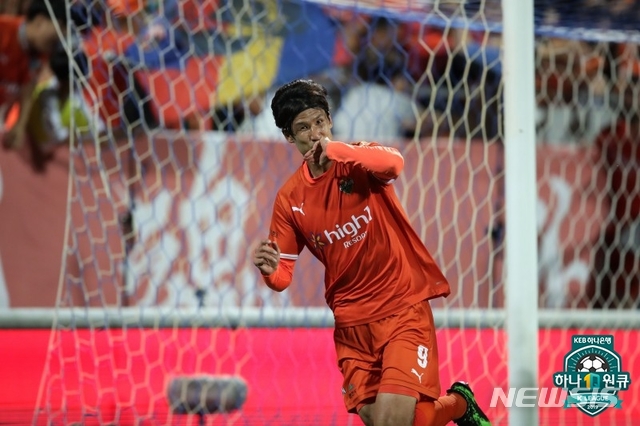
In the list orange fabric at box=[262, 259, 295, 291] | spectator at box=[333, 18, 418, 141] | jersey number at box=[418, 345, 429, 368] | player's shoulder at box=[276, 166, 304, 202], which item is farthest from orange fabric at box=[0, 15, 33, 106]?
jersey number at box=[418, 345, 429, 368]

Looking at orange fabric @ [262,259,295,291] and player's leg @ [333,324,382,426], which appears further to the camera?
player's leg @ [333,324,382,426]

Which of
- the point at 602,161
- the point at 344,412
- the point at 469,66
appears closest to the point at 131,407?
the point at 344,412

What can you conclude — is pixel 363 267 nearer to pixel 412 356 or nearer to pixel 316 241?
pixel 316 241

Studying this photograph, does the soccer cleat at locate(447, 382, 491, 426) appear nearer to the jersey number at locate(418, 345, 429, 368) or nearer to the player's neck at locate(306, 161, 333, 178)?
the jersey number at locate(418, 345, 429, 368)

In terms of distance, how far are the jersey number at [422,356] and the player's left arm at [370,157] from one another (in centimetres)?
54

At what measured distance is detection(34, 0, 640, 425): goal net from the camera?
12.7 feet

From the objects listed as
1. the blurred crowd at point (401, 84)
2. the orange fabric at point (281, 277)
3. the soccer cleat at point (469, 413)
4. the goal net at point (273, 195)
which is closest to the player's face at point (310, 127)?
the orange fabric at point (281, 277)

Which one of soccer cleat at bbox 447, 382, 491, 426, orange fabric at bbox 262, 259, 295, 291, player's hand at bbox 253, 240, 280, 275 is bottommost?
soccer cleat at bbox 447, 382, 491, 426

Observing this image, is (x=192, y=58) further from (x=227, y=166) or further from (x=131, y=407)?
(x=131, y=407)

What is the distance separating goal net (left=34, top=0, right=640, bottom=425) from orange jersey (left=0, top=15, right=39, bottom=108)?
1.12ft

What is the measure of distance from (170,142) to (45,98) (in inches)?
28.1

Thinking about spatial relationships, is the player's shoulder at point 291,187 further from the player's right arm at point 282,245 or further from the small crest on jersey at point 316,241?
the small crest on jersey at point 316,241

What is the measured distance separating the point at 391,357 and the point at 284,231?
0.52 m

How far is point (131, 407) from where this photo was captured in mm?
3699
